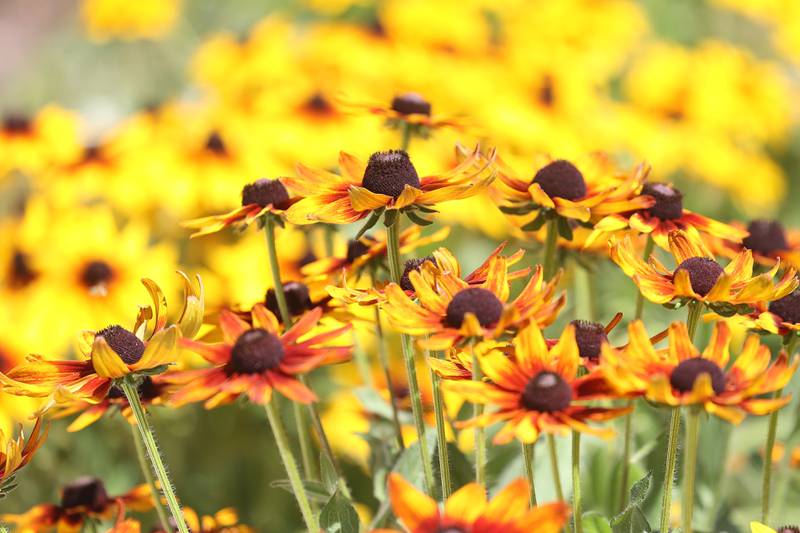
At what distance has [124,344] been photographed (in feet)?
2.33

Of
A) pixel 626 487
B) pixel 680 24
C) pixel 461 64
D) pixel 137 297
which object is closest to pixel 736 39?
pixel 680 24

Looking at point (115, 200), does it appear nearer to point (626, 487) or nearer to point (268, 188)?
point (268, 188)

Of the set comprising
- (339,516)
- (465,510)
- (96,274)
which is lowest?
(96,274)

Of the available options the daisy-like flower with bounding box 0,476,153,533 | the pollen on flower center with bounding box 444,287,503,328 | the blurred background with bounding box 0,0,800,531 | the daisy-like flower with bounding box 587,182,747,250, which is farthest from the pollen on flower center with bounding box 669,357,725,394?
the daisy-like flower with bounding box 0,476,153,533

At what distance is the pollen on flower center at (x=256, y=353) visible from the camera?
67 cm

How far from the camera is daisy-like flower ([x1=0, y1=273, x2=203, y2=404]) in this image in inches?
26.4

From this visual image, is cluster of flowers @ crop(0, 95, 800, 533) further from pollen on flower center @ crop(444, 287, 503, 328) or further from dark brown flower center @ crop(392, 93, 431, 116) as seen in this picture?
dark brown flower center @ crop(392, 93, 431, 116)

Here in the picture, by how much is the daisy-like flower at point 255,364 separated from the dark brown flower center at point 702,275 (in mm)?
257

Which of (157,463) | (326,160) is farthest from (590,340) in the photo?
(326,160)

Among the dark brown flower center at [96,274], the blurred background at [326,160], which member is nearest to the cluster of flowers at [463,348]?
the blurred background at [326,160]

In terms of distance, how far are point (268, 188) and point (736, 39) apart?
347 cm

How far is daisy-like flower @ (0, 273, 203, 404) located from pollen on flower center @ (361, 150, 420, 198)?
0.50 feet

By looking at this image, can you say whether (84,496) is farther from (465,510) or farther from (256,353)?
(465,510)

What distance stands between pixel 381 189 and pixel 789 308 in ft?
1.05
